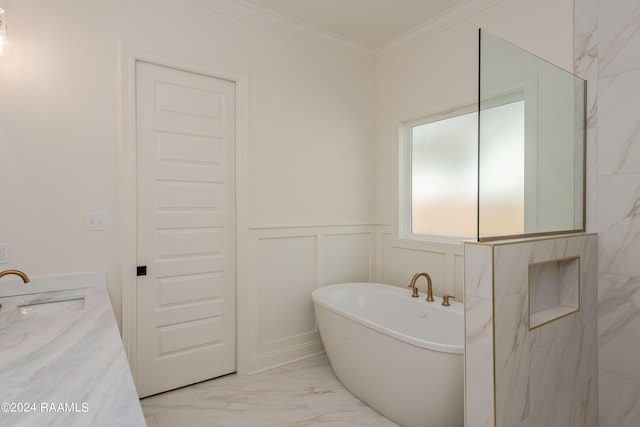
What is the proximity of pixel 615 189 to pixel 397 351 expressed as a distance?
4.82 ft

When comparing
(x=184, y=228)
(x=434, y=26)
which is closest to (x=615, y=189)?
(x=434, y=26)

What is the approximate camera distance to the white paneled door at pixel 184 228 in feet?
7.60

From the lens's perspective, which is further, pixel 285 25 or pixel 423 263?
pixel 423 263

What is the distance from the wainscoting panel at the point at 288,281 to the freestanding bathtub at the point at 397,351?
0.80 ft

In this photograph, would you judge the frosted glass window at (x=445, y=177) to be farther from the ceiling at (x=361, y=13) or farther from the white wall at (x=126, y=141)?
the ceiling at (x=361, y=13)

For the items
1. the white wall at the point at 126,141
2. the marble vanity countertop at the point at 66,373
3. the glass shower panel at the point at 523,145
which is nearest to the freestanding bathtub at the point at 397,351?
the white wall at the point at 126,141

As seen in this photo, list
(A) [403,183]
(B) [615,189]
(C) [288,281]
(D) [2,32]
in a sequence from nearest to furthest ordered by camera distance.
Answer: (D) [2,32] < (B) [615,189] < (C) [288,281] < (A) [403,183]

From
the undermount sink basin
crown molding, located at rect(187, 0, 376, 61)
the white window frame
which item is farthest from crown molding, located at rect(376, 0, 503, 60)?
the undermount sink basin

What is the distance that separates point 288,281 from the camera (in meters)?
2.90

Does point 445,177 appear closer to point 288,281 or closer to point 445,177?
point 445,177

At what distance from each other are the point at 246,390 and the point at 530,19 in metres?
3.15

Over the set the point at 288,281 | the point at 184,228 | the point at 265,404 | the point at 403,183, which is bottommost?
the point at 265,404

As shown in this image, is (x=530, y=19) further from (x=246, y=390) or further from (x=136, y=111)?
(x=246, y=390)

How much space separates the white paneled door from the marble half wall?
181 centimetres
